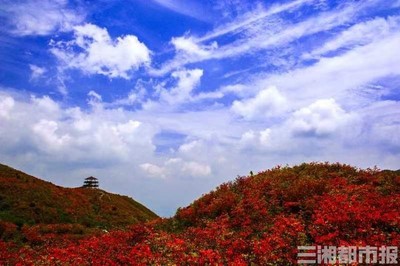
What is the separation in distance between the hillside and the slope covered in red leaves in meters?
12.1

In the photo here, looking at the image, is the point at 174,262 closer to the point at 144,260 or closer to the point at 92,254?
the point at 144,260

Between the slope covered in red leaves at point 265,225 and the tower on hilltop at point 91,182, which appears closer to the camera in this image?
the slope covered in red leaves at point 265,225

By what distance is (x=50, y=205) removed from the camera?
4162cm

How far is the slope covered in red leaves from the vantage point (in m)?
15.2

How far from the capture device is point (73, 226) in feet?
112

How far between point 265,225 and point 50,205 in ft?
98.5

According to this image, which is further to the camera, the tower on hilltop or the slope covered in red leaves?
the tower on hilltop

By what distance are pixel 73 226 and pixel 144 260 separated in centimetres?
2041

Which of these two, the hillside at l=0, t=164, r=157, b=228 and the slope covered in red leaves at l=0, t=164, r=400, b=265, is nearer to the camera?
the slope covered in red leaves at l=0, t=164, r=400, b=265

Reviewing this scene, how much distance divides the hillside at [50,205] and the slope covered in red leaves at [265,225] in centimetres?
1207

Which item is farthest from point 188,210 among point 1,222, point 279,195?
point 1,222

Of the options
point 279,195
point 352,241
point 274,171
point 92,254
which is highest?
point 274,171

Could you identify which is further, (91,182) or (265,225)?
(91,182)

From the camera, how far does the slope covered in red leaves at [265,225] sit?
15.2 metres
